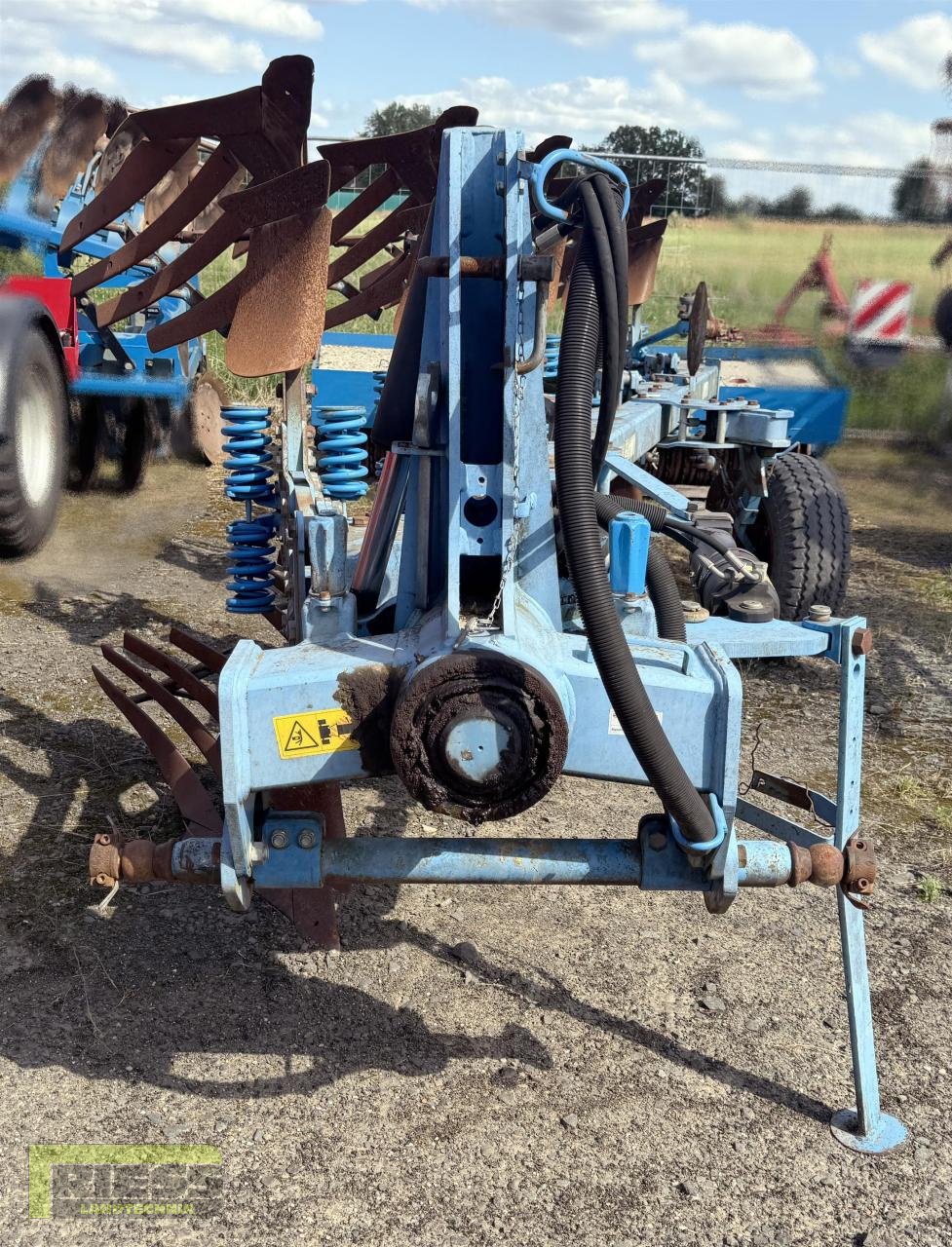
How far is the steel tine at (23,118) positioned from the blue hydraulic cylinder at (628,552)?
5.12m

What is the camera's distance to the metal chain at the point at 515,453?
7.23 feet

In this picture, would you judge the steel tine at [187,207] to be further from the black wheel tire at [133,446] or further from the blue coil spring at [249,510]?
the black wheel tire at [133,446]

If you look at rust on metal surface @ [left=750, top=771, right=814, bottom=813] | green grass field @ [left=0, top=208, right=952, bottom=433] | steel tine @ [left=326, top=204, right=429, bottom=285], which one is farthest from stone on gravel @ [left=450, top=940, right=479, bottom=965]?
green grass field @ [left=0, top=208, right=952, bottom=433]

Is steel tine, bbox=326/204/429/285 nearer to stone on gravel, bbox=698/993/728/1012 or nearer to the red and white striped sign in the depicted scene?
stone on gravel, bbox=698/993/728/1012

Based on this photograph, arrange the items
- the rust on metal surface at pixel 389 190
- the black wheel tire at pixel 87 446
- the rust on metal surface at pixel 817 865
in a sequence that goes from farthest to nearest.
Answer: the black wheel tire at pixel 87 446
the rust on metal surface at pixel 389 190
the rust on metal surface at pixel 817 865

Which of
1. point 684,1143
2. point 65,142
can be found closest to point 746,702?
point 684,1143

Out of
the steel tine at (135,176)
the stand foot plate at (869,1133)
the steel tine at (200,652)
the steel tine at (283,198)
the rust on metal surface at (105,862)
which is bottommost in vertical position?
the stand foot plate at (869,1133)

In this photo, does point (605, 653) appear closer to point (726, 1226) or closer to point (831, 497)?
→ point (726, 1226)

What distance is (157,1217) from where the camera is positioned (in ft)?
7.11

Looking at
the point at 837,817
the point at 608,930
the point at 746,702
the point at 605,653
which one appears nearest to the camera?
the point at 605,653

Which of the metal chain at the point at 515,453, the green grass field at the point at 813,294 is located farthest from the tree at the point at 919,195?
the metal chain at the point at 515,453

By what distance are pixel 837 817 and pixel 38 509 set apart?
4174 millimetres

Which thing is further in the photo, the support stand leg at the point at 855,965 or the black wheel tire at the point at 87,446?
the black wheel tire at the point at 87,446

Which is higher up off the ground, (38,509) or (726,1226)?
(38,509)
